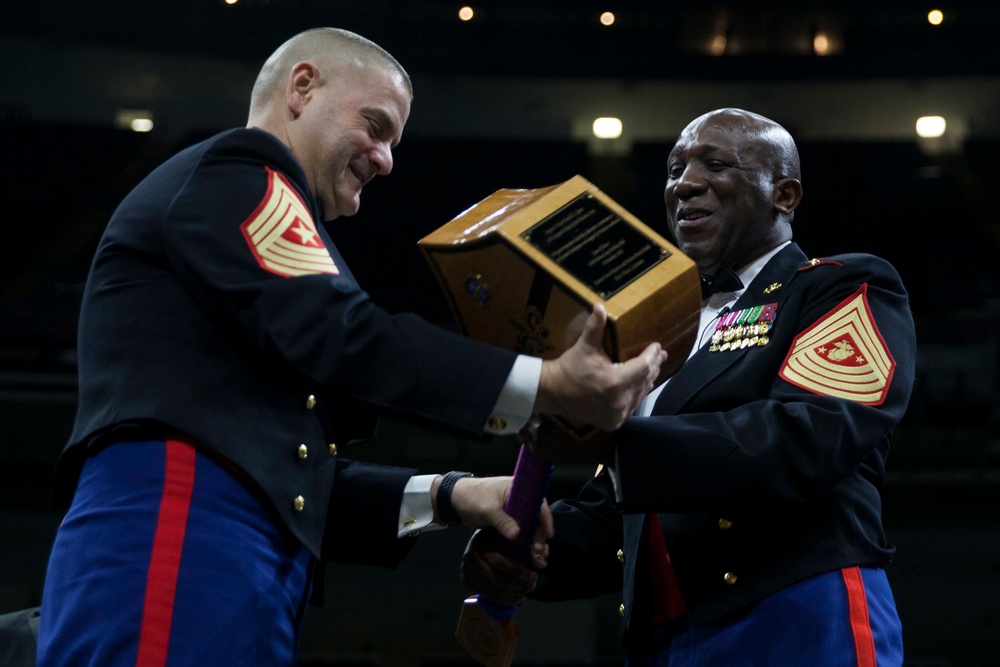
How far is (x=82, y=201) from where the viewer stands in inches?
469

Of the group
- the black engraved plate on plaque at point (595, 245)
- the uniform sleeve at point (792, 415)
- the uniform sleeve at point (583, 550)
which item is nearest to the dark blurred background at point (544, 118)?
the uniform sleeve at point (583, 550)

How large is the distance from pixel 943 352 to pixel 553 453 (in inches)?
382

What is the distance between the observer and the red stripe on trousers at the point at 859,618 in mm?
1876

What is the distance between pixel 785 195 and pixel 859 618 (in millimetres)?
985

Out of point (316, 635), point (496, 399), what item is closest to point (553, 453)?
point (496, 399)

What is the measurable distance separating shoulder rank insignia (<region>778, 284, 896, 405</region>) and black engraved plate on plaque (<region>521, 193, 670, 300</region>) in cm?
43

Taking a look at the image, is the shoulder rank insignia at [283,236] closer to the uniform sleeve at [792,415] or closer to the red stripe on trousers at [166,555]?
the red stripe on trousers at [166,555]

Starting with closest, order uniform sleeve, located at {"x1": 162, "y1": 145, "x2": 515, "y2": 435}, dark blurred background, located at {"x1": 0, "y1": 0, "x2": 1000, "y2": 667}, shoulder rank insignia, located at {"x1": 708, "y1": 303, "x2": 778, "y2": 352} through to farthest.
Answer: uniform sleeve, located at {"x1": 162, "y1": 145, "x2": 515, "y2": 435}, shoulder rank insignia, located at {"x1": 708, "y1": 303, "x2": 778, "y2": 352}, dark blurred background, located at {"x1": 0, "y1": 0, "x2": 1000, "y2": 667}

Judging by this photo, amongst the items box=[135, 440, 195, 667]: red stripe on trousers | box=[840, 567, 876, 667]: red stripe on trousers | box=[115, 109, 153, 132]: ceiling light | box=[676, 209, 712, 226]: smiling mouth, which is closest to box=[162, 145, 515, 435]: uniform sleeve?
box=[135, 440, 195, 667]: red stripe on trousers

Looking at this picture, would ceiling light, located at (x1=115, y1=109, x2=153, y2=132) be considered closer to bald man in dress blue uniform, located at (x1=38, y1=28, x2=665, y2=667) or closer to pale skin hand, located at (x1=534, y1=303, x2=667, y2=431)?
bald man in dress blue uniform, located at (x1=38, y1=28, x2=665, y2=667)

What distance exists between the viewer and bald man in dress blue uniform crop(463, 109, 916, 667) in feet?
6.02

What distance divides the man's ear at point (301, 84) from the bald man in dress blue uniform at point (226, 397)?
0.23 meters

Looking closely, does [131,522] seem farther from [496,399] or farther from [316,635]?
[316,635]

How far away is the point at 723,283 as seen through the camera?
236 centimetres
